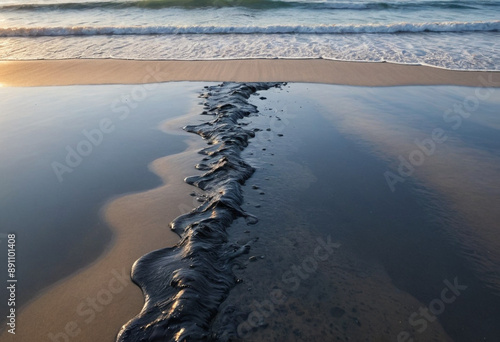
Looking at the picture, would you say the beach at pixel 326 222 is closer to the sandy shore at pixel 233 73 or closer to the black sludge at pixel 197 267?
the black sludge at pixel 197 267

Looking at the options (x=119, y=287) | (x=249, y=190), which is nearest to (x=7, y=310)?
(x=119, y=287)

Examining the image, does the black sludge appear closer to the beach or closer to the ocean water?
the beach

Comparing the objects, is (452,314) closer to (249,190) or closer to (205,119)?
(249,190)

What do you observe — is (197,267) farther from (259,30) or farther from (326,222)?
(259,30)

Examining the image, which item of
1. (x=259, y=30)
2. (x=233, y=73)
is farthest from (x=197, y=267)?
(x=259, y=30)

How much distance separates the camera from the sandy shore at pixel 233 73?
6586 mm

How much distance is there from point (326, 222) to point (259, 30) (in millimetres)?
9440

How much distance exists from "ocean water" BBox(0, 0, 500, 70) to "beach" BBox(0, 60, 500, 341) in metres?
3.39

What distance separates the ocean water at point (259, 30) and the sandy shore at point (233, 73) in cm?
61

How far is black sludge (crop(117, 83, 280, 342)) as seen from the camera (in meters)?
Result: 1.91

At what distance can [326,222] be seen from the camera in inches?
111

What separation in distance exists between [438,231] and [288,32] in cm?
952

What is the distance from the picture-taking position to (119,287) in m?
2.25

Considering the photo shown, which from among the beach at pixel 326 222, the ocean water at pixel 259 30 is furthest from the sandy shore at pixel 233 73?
the beach at pixel 326 222
